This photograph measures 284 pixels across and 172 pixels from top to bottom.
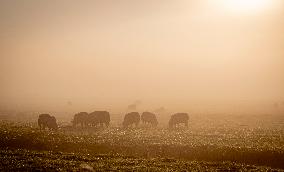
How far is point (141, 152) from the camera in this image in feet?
116

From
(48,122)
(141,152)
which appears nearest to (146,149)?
(141,152)

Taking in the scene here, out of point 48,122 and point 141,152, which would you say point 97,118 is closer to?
point 48,122

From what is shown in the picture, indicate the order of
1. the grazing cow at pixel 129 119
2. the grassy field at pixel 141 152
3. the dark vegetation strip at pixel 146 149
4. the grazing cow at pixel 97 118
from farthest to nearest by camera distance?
the grazing cow at pixel 129 119
the grazing cow at pixel 97 118
the dark vegetation strip at pixel 146 149
the grassy field at pixel 141 152

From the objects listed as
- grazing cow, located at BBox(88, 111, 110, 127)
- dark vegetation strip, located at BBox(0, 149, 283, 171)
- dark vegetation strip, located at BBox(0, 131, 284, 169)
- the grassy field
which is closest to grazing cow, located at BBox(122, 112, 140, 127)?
grazing cow, located at BBox(88, 111, 110, 127)

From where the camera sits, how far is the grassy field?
2806 centimetres

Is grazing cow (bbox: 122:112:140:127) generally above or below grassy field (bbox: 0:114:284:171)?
above

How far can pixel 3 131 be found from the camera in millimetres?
39094

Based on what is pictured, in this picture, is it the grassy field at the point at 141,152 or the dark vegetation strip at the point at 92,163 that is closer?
the dark vegetation strip at the point at 92,163

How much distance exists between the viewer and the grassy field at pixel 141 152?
2806cm

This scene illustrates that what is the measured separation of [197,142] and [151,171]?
12.5 meters

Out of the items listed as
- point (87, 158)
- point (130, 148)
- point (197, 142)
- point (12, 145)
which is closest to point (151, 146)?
point (130, 148)

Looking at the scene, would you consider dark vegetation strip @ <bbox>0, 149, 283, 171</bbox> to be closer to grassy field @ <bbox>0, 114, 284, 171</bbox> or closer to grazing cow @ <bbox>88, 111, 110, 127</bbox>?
grassy field @ <bbox>0, 114, 284, 171</bbox>

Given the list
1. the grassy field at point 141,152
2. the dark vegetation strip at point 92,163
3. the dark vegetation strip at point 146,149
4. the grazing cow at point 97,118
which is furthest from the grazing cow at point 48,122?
the dark vegetation strip at point 92,163

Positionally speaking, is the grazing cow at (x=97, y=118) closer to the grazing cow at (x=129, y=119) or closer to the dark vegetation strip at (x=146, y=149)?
the grazing cow at (x=129, y=119)
